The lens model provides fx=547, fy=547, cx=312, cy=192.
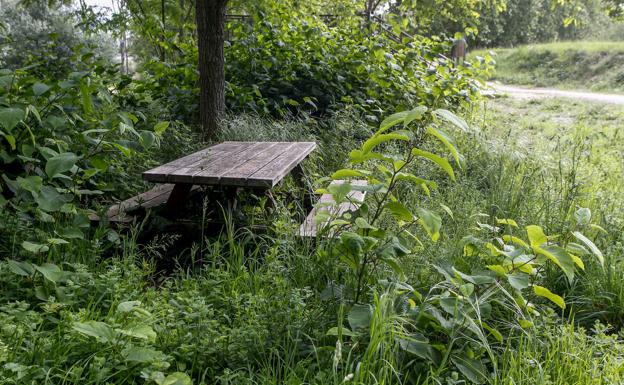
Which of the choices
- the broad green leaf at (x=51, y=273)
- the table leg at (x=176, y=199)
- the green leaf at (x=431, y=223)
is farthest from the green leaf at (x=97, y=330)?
the table leg at (x=176, y=199)

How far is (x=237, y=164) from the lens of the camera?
368 cm

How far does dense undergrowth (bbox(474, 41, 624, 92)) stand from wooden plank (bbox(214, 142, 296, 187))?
1424cm

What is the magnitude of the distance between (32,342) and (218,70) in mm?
4289

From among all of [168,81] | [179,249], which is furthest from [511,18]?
[179,249]

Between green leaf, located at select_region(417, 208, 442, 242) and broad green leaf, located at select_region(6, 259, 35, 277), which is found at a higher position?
green leaf, located at select_region(417, 208, 442, 242)

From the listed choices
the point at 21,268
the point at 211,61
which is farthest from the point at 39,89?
the point at 211,61

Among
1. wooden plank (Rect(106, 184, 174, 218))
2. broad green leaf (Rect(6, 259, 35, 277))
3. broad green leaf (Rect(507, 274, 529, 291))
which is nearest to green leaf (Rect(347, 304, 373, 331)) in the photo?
broad green leaf (Rect(507, 274, 529, 291))

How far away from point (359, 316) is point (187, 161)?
2145 mm

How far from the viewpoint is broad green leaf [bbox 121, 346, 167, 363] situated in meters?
1.79

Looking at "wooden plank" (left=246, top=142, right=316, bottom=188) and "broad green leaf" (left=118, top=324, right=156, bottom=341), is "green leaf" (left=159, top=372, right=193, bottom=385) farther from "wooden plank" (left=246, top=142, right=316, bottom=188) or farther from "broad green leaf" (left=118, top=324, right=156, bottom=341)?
"wooden plank" (left=246, top=142, right=316, bottom=188)

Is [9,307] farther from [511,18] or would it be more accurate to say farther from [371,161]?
[511,18]

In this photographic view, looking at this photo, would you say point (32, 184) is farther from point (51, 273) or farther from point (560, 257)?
point (560, 257)

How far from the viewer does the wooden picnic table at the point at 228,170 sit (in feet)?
10.6

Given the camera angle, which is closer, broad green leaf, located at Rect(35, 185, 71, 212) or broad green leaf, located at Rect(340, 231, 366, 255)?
broad green leaf, located at Rect(340, 231, 366, 255)
